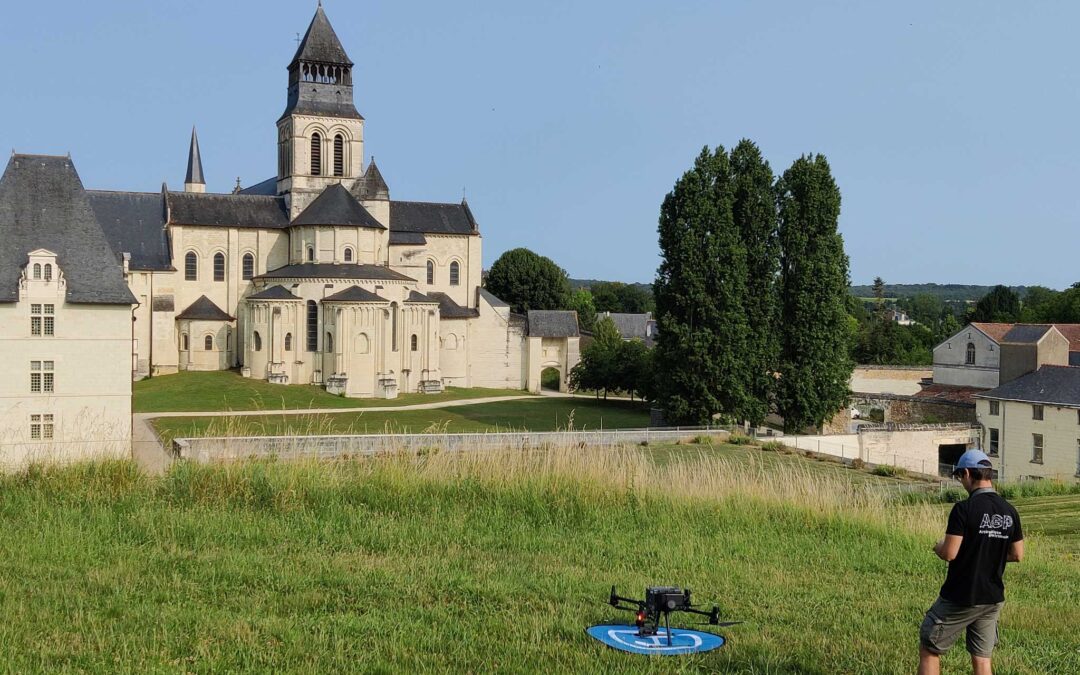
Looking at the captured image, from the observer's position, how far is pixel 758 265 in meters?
39.6

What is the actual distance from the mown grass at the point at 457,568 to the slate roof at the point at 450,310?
146ft

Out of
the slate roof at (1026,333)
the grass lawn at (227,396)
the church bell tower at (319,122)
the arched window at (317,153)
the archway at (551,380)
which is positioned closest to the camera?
the grass lawn at (227,396)

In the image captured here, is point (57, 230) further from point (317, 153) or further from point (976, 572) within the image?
point (976, 572)

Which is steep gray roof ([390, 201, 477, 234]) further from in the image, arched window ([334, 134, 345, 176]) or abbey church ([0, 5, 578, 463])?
arched window ([334, 134, 345, 176])

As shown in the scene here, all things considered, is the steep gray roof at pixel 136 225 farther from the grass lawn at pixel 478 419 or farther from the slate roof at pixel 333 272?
the grass lawn at pixel 478 419

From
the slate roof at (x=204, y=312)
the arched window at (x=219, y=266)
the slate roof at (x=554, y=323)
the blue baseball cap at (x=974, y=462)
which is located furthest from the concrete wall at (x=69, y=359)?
the slate roof at (x=554, y=323)

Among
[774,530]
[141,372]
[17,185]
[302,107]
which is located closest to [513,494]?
[774,530]

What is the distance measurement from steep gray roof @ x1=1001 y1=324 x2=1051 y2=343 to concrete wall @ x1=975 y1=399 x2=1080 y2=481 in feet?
22.2

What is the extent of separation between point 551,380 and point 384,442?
4530cm

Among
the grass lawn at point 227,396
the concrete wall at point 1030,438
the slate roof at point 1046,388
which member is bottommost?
the concrete wall at point 1030,438

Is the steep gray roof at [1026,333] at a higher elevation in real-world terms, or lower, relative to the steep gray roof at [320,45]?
lower

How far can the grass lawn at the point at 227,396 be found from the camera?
4419 centimetres

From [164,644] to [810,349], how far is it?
33680 mm

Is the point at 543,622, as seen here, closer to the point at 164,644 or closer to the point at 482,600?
the point at 482,600
